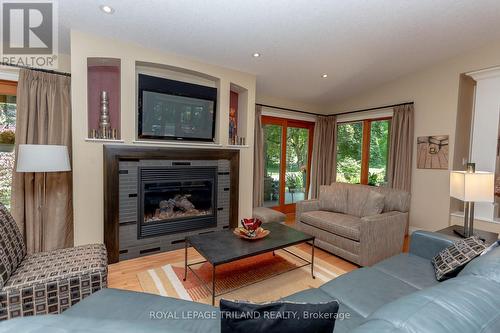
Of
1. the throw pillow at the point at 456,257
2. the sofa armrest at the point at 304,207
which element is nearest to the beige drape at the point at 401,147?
the sofa armrest at the point at 304,207

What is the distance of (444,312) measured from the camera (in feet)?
2.48

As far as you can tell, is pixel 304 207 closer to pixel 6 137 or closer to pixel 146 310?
pixel 146 310

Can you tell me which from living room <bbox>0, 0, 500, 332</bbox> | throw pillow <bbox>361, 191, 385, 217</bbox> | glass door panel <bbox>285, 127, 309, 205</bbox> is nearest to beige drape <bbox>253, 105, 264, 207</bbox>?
living room <bbox>0, 0, 500, 332</bbox>

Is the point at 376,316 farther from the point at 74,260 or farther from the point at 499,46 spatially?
the point at 499,46

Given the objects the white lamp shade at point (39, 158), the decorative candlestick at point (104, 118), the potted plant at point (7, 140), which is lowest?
the white lamp shade at point (39, 158)

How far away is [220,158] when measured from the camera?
3537mm

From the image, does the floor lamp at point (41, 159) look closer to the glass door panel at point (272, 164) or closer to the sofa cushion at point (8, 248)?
the sofa cushion at point (8, 248)

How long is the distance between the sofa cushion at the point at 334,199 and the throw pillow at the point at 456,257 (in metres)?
1.73

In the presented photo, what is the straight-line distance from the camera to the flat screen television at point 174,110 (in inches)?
119

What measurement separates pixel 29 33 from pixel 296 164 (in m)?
4.64

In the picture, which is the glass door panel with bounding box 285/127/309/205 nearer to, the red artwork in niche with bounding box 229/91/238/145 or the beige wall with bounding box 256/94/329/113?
the beige wall with bounding box 256/94/329/113

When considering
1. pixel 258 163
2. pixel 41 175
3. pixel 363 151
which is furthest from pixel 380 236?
pixel 41 175

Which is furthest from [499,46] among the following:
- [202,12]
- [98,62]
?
[98,62]

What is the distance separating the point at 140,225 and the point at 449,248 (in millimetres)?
3110
